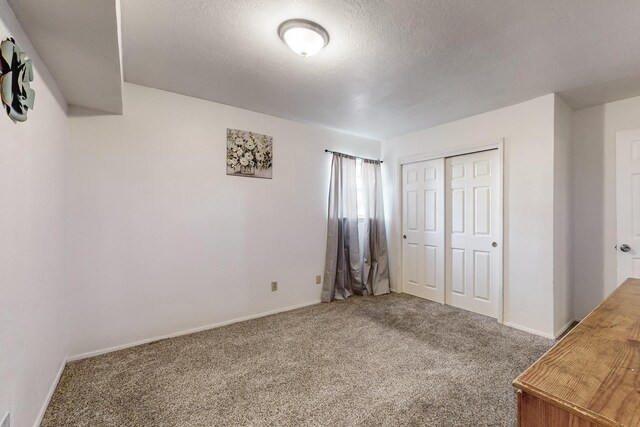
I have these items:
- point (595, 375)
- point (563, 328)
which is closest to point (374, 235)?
point (563, 328)

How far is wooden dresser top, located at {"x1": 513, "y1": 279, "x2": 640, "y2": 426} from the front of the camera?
57cm

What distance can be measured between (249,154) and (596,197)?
3701mm

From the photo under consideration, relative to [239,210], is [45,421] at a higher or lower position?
lower

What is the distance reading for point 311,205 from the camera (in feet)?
11.7

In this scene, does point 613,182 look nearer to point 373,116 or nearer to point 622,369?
point 373,116

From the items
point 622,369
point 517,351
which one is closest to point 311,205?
point 517,351

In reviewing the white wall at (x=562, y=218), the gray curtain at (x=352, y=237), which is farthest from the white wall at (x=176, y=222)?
the white wall at (x=562, y=218)

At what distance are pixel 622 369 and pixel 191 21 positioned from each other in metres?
2.40

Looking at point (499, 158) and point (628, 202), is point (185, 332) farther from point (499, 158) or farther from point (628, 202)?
point (628, 202)

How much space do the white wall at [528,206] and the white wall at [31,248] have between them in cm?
374

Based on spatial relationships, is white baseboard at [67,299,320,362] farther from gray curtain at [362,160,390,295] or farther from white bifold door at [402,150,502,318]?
white bifold door at [402,150,502,318]

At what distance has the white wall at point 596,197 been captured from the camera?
2.79m

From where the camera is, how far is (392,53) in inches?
78.0

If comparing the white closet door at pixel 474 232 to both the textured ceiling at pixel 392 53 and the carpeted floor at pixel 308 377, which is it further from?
the textured ceiling at pixel 392 53
